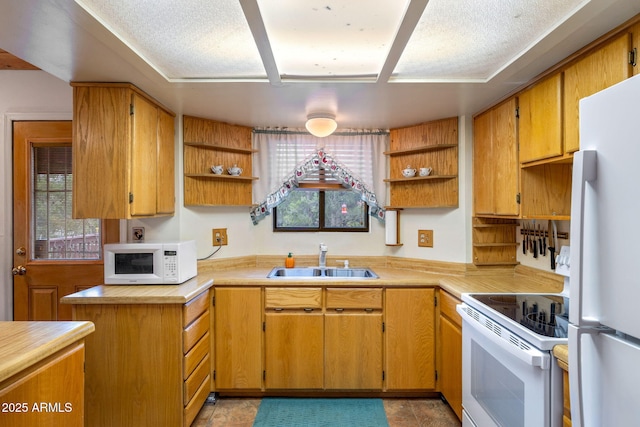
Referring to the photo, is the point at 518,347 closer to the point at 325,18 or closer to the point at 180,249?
the point at 325,18

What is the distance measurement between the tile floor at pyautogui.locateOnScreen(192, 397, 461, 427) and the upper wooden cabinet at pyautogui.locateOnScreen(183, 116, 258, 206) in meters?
1.48

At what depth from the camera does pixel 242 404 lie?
95.0 inches

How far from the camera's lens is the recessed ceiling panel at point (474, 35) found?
1349mm

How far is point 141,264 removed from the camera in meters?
2.20

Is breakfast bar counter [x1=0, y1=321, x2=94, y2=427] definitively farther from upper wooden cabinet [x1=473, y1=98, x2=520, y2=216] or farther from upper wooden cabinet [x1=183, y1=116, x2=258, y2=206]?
upper wooden cabinet [x1=473, y1=98, x2=520, y2=216]

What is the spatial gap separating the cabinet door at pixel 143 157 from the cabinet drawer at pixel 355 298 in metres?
1.36

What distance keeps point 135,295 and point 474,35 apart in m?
2.18

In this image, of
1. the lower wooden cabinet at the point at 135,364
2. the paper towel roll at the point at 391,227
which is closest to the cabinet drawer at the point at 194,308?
the lower wooden cabinet at the point at 135,364

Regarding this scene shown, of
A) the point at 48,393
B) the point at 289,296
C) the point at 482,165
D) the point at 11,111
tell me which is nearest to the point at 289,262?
the point at 289,296

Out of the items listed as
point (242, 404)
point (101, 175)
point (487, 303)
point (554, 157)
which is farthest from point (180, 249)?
point (554, 157)

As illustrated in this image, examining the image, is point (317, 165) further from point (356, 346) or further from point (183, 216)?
point (356, 346)

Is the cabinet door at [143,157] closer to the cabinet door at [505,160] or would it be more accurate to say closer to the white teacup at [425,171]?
the white teacup at [425,171]

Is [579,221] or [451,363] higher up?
[579,221]

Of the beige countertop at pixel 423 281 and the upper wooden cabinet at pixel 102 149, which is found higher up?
the upper wooden cabinet at pixel 102 149
